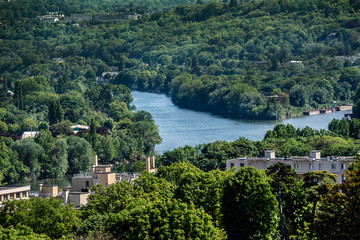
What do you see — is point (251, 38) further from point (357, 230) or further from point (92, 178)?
point (357, 230)

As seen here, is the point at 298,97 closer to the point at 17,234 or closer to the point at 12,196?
the point at 12,196

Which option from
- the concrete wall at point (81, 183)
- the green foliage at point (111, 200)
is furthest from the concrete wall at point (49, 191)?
the green foliage at point (111, 200)

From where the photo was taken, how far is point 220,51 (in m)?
123

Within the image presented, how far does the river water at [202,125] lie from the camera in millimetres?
59409

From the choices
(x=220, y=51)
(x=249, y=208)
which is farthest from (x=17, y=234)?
(x=220, y=51)

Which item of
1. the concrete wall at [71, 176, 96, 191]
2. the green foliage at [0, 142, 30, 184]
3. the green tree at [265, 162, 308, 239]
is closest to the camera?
the green tree at [265, 162, 308, 239]

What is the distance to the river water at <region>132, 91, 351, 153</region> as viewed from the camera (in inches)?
2339

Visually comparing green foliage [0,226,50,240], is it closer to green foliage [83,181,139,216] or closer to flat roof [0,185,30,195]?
green foliage [83,181,139,216]

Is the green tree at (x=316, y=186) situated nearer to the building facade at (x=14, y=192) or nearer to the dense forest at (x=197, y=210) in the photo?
the dense forest at (x=197, y=210)

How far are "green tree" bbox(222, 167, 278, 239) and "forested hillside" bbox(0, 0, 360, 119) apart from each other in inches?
1909

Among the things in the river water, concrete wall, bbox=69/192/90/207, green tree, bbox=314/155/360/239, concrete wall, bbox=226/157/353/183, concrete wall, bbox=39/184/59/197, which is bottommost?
the river water

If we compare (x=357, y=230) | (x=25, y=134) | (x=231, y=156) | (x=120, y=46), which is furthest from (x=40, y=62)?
(x=357, y=230)

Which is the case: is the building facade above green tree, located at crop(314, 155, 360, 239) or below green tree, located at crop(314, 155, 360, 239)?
below

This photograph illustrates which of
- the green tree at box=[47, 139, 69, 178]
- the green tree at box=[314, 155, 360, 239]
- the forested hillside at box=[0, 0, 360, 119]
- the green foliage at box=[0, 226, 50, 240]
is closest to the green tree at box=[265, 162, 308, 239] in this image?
the green tree at box=[314, 155, 360, 239]
